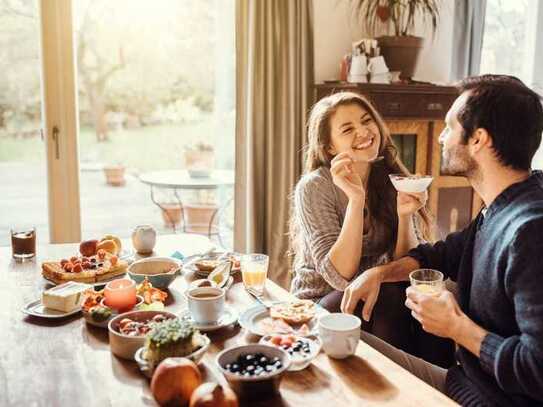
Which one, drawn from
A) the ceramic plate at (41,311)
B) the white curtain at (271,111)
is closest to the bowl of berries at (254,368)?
the ceramic plate at (41,311)

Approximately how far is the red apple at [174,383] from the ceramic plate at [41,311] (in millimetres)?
537

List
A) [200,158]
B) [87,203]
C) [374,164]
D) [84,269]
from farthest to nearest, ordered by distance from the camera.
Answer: [200,158], [87,203], [374,164], [84,269]

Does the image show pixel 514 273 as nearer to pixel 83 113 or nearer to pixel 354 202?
pixel 354 202

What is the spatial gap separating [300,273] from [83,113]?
1975 mm

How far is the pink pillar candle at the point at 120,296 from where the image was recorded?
5.14 feet

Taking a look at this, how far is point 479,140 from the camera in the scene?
5.08ft

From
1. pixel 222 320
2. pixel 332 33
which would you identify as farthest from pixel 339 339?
pixel 332 33

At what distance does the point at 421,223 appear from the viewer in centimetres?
248

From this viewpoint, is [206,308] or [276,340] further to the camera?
[206,308]

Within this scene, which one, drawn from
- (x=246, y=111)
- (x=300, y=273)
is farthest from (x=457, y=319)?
(x=246, y=111)

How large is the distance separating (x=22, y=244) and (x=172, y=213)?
6.72ft

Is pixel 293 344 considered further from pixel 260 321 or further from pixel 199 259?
pixel 199 259

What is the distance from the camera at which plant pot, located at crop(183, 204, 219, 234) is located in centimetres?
402

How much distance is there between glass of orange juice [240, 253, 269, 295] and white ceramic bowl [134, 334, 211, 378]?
46 centimetres
